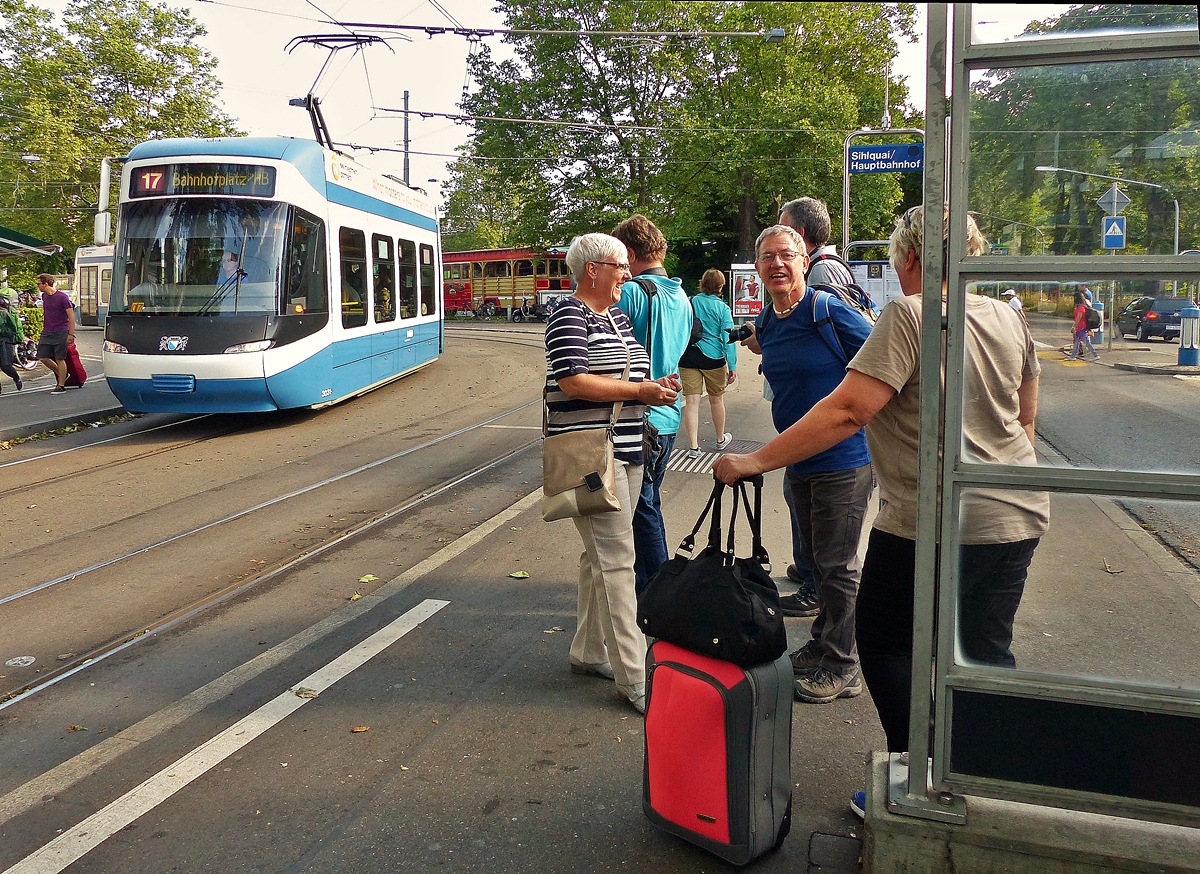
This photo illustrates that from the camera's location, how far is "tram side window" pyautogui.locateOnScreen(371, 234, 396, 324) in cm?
1376

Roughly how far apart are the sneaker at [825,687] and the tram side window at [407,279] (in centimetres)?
1215

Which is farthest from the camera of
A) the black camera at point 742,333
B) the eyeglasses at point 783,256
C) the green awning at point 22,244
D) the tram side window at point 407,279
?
the green awning at point 22,244

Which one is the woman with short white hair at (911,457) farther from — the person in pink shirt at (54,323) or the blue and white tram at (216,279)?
the person in pink shirt at (54,323)

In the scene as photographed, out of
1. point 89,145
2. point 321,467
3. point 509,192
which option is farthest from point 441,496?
Answer: point 89,145

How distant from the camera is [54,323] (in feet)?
48.1

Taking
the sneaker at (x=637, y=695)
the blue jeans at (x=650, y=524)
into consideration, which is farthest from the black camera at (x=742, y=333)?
the sneaker at (x=637, y=695)

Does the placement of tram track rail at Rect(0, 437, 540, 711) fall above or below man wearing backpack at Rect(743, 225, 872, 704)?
below

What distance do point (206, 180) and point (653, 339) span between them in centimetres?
810

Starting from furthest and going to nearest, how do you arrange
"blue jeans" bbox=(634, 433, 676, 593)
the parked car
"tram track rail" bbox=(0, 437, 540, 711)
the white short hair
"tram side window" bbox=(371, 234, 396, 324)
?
"tram side window" bbox=(371, 234, 396, 324) → "blue jeans" bbox=(634, 433, 676, 593) → "tram track rail" bbox=(0, 437, 540, 711) → the white short hair → the parked car

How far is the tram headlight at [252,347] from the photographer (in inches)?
412

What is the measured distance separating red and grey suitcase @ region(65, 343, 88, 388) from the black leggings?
15.0 meters

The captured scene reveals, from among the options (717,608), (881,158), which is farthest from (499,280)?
(717,608)

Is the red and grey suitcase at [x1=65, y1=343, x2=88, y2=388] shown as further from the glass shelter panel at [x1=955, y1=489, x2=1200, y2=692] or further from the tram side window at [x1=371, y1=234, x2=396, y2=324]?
the glass shelter panel at [x1=955, y1=489, x2=1200, y2=692]

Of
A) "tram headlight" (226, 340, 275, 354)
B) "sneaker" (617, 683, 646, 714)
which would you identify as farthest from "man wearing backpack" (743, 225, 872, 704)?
"tram headlight" (226, 340, 275, 354)
